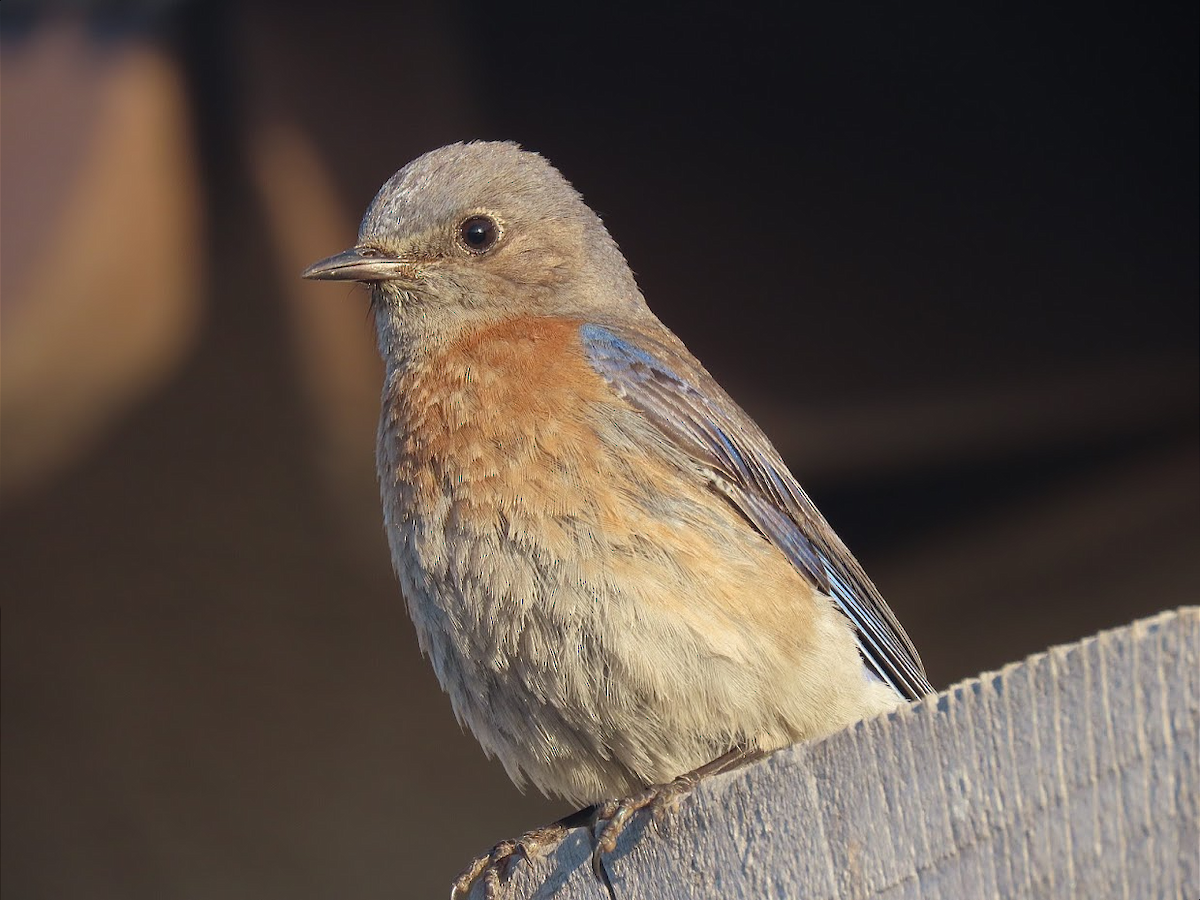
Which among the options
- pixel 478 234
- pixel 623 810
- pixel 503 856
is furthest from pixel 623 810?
pixel 478 234

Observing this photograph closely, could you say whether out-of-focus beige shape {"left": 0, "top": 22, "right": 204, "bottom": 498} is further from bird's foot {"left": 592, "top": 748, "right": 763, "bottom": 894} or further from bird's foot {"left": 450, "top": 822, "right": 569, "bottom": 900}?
bird's foot {"left": 592, "top": 748, "right": 763, "bottom": 894}

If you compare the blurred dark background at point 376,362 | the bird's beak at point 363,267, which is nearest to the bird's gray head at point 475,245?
the bird's beak at point 363,267

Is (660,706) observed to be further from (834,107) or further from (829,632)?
(834,107)

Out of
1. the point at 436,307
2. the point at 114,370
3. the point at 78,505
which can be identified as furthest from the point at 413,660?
the point at 436,307

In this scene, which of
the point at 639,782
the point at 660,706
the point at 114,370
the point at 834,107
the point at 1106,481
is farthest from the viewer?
the point at 1106,481

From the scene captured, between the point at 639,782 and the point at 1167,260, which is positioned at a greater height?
the point at 1167,260

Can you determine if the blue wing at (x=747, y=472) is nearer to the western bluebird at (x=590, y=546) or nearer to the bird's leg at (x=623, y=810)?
the western bluebird at (x=590, y=546)
